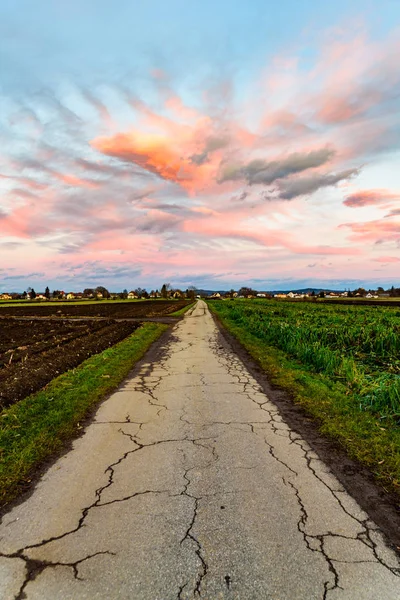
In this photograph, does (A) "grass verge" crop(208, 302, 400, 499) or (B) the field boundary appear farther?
(A) "grass verge" crop(208, 302, 400, 499)

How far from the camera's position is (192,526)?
3289 millimetres

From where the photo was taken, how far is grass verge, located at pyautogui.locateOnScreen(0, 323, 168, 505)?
177 inches

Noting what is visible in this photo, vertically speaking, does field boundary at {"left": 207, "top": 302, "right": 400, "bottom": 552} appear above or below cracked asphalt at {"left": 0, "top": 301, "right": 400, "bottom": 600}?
below

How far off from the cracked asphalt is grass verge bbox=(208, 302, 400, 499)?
2.38ft

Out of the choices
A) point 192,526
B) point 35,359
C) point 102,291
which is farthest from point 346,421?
point 102,291

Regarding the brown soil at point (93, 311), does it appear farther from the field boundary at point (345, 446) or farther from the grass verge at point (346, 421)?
the field boundary at point (345, 446)

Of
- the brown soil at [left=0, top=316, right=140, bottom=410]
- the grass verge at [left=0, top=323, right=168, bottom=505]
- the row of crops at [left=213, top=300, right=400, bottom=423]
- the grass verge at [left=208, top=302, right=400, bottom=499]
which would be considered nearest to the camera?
Answer: the grass verge at [left=0, top=323, right=168, bottom=505]

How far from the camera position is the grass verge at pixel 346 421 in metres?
4.68

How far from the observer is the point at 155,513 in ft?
11.5

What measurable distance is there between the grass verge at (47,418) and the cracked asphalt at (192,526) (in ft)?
1.23

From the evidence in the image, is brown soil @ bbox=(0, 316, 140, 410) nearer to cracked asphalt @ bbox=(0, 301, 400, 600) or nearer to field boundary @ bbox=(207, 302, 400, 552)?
cracked asphalt @ bbox=(0, 301, 400, 600)

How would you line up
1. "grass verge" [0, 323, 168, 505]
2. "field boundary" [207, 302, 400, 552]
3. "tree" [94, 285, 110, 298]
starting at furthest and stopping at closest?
"tree" [94, 285, 110, 298] → "grass verge" [0, 323, 168, 505] → "field boundary" [207, 302, 400, 552]

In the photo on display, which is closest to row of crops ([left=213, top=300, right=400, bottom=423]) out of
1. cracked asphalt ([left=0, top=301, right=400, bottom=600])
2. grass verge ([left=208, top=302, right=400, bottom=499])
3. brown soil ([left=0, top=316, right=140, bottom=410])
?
grass verge ([left=208, top=302, right=400, bottom=499])

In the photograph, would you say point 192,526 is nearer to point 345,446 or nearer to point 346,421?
point 345,446
